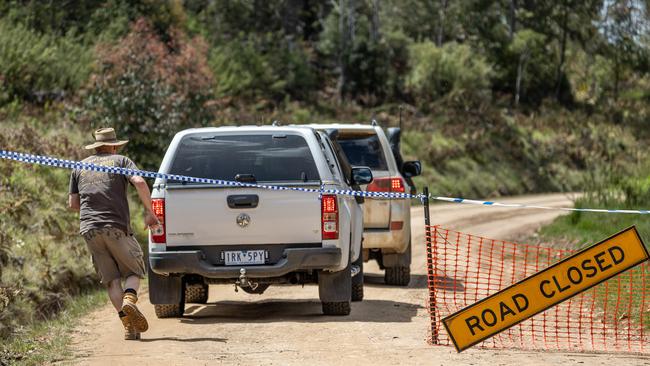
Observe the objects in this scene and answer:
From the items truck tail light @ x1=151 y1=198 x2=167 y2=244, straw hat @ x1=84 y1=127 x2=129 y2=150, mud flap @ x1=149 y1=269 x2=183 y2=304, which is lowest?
mud flap @ x1=149 y1=269 x2=183 y2=304

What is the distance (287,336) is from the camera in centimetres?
1117

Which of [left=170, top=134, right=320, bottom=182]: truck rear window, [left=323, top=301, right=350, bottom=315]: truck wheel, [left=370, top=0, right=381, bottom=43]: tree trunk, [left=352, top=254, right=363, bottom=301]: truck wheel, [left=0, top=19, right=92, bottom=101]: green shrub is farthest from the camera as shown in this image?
[left=370, top=0, right=381, bottom=43]: tree trunk

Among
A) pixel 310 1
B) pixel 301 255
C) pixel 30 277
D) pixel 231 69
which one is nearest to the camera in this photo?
pixel 301 255

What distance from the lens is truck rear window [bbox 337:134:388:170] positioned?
1641 centimetres

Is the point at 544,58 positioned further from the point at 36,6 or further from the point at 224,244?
the point at 224,244

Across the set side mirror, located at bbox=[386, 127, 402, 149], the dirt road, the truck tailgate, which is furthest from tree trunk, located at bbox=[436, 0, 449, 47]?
the truck tailgate

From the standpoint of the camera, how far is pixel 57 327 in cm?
1260

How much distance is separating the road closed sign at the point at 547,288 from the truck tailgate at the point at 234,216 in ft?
8.38

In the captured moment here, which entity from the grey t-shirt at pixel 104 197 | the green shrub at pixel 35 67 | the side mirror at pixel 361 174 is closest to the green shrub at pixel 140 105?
the green shrub at pixel 35 67

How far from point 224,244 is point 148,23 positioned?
26795 mm

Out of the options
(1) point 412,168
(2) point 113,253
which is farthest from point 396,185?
(2) point 113,253

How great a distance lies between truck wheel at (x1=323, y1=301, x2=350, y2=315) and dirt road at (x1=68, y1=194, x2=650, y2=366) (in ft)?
0.41

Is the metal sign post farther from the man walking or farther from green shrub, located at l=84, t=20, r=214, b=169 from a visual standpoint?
green shrub, located at l=84, t=20, r=214, b=169

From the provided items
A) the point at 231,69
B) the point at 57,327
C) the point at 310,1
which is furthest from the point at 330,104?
the point at 57,327
